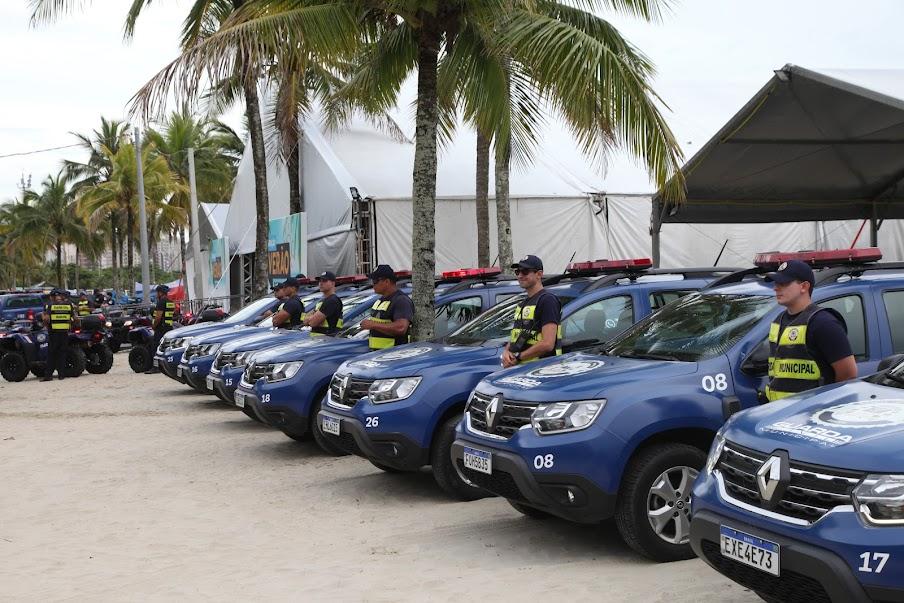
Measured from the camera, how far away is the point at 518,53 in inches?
438

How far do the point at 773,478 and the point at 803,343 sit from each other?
1531 millimetres

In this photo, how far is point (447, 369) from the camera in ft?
24.8

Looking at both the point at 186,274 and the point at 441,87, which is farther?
the point at 186,274

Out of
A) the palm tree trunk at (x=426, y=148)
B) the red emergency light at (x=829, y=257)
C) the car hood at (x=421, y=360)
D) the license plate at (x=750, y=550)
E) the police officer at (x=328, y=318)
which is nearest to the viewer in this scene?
the license plate at (x=750, y=550)

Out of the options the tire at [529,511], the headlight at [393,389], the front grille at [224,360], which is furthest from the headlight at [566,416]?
the front grille at [224,360]

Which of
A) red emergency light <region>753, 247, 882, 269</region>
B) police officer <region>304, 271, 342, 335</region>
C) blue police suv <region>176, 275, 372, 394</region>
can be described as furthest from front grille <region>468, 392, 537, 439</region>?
blue police suv <region>176, 275, 372, 394</region>

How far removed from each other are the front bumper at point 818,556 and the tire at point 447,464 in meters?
3.34

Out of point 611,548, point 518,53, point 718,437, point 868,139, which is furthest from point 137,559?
point 868,139

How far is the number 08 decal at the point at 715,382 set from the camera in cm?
579

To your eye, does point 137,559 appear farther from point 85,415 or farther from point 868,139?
point 868,139

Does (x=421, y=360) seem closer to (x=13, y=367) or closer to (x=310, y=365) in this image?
(x=310, y=365)

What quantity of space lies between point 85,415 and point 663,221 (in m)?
8.77

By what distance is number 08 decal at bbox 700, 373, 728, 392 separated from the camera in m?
5.79

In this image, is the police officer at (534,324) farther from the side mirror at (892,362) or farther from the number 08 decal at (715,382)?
the side mirror at (892,362)
